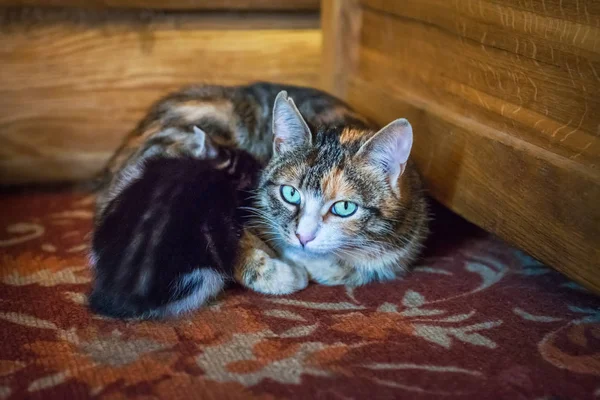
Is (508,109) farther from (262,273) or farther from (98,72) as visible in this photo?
(98,72)

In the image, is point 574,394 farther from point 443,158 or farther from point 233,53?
point 233,53

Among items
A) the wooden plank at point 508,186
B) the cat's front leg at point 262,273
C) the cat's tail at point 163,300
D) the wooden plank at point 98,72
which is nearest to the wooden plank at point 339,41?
the wooden plank at point 98,72

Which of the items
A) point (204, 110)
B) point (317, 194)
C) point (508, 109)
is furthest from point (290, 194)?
point (508, 109)

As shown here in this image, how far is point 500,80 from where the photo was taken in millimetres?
1539

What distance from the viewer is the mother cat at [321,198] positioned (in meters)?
1.50

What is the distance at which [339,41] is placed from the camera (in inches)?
89.0

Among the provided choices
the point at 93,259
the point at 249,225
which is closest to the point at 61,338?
the point at 93,259

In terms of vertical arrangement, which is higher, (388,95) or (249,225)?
(388,95)

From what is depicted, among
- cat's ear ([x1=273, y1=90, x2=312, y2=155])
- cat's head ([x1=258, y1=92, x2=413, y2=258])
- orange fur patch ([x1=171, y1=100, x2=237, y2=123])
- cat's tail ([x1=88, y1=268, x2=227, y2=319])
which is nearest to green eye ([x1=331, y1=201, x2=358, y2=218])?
cat's head ([x1=258, y1=92, x2=413, y2=258])

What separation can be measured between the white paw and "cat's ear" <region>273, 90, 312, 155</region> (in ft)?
1.03

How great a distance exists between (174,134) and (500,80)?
893 mm

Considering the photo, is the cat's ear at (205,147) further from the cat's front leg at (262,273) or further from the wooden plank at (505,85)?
the wooden plank at (505,85)

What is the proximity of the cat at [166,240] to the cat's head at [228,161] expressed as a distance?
0.04 metres

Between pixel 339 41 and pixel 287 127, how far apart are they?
762mm
